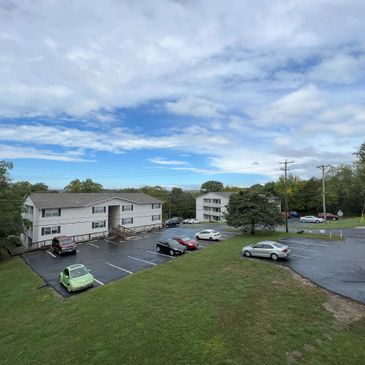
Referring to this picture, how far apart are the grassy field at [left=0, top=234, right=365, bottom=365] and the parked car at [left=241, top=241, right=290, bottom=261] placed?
9.63 feet

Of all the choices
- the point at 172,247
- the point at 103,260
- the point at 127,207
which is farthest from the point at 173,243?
the point at 127,207

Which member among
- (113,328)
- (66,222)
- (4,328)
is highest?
(66,222)

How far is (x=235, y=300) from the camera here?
12.7 metres

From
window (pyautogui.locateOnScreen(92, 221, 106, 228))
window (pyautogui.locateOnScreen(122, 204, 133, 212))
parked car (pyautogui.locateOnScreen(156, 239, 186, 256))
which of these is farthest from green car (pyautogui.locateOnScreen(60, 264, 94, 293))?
window (pyautogui.locateOnScreen(122, 204, 133, 212))

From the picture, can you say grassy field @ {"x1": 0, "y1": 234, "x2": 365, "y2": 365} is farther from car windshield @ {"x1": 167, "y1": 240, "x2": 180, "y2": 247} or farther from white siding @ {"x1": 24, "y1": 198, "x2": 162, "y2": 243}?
white siding @ {"x1": 24, "y1": 198, "x2": 162, "y2": 243}

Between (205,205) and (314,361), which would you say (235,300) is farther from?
(205,205)

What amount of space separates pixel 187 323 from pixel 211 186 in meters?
106

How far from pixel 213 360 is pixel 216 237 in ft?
84.3

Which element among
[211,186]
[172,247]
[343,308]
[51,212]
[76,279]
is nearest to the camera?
[343,308]

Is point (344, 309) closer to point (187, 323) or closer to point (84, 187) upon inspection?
point (187, 323)

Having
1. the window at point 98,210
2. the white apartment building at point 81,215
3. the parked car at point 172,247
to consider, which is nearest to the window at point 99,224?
the white apartment building at point 81,215

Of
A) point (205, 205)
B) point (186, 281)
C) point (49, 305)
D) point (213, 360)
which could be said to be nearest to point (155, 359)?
point (213, 360)

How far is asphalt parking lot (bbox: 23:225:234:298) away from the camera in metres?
20.7

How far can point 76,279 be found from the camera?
17453 mm
